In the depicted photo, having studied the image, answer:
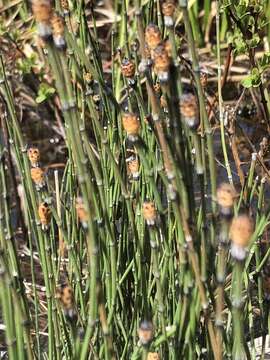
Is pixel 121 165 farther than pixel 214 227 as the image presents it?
Yes

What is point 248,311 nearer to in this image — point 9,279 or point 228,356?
point 228,356

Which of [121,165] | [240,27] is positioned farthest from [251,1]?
[121,165]

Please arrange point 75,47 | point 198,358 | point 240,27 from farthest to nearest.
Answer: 1. point 240,27
2. point 198,358
3. point 75,47

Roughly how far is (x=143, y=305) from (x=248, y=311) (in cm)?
21

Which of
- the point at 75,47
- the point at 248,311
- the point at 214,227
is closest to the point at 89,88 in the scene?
the point at 75,47

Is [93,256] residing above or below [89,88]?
below

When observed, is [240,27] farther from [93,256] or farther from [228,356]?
[93,256]

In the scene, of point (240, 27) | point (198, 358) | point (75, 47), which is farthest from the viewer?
point (240, 27)

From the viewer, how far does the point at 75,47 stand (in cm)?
107

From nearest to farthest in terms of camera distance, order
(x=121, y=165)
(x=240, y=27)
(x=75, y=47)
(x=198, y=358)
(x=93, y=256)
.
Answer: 1. (x=93, y=256)
2. (x=75, y=47)
3. (x=198, y=358)
4. (x=121, y=165)
5. (x=240, y=27)

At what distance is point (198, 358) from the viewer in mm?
1180

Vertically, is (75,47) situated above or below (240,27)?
below

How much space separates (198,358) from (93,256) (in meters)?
0.37

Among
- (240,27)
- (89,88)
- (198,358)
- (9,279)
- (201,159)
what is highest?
(240,27)
